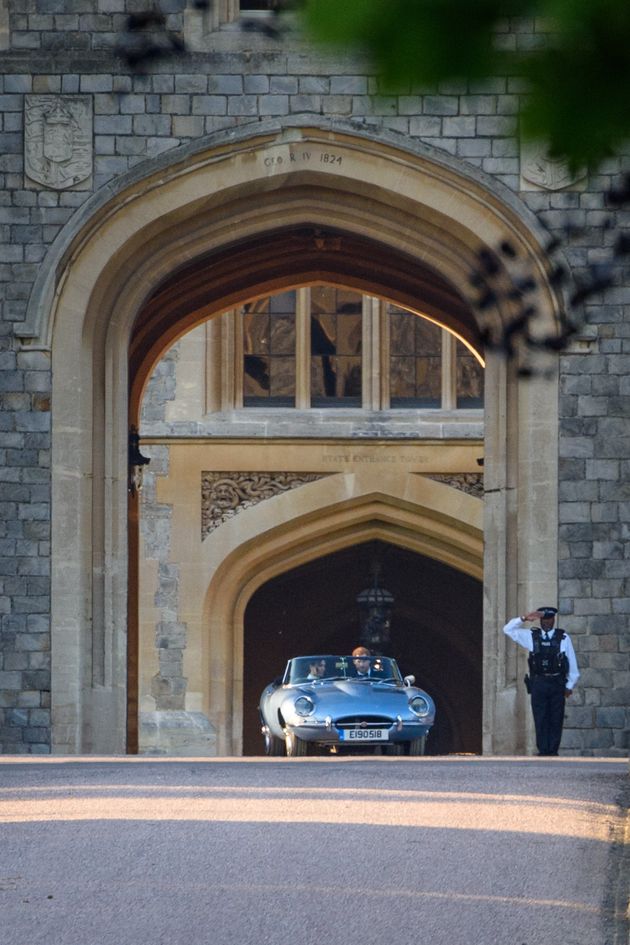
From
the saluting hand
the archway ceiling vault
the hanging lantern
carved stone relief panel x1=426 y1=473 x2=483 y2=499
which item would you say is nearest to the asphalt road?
the saluting hand

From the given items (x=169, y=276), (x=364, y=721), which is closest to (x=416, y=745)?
(x=364, y=721)

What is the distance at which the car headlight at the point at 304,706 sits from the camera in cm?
1321

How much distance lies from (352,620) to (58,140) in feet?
43.4

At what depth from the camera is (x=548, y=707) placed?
44.4ft

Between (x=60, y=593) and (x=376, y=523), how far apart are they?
944cm

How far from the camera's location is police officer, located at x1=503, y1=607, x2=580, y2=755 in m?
13.5

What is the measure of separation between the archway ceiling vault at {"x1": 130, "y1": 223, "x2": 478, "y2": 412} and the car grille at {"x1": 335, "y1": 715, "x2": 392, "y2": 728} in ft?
14.4

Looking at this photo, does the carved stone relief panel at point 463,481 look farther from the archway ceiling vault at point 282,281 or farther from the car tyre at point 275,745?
the car tyre at point 275,745

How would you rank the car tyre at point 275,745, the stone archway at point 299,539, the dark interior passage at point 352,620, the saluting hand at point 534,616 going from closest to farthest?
the saluting hand at point 534,616
the car tyre at point 275,745
the stone archway at point 299,539
the dark interior passage at point 352,620

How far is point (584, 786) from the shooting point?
9.74 m

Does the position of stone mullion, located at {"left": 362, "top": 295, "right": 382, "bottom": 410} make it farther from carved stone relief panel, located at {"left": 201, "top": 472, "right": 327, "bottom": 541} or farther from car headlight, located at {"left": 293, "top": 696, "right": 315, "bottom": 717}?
car headlight, located at {"left": 293, "top": 696, "right": 315, "bottom": 717}

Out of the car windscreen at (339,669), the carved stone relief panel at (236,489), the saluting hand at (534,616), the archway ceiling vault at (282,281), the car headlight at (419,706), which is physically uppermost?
the archway ceiling vault at (282,281)

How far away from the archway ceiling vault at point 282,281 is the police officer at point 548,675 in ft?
12.6

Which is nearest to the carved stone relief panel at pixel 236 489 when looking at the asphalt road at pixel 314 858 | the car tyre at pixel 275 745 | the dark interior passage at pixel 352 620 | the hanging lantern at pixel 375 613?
the hanging lantern at pixel 375 613
